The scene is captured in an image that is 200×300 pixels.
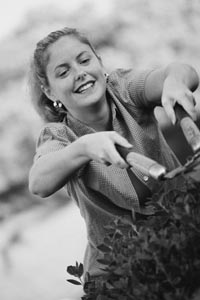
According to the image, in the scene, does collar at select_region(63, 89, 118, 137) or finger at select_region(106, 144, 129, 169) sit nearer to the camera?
finger at select_region(106, 144, 129, 169)

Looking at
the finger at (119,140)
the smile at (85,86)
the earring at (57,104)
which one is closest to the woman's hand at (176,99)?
the finger at (119,140)

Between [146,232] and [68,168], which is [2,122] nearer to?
→ [68,168]

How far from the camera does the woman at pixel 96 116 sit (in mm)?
1518

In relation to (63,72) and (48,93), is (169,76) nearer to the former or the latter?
(63,72)

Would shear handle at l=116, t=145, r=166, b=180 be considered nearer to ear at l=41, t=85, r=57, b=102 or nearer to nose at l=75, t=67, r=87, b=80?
nose at l=75, t=67, r=87, b=80

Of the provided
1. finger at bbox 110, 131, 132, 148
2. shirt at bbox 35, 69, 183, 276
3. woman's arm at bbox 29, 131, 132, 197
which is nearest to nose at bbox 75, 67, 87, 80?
shirt at bbox 35, 69, 183, 276

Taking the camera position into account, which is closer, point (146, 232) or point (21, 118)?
point (146, 232)

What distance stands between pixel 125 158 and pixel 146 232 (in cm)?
13

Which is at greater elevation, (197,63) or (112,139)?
(197,63)

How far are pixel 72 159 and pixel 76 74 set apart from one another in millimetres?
350

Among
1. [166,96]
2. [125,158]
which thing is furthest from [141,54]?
[125,158]

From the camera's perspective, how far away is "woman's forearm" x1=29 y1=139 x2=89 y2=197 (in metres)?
1.25

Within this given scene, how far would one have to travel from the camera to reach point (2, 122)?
3572 mm

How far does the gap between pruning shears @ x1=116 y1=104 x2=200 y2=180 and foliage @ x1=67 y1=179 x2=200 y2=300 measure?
0.05 meters
